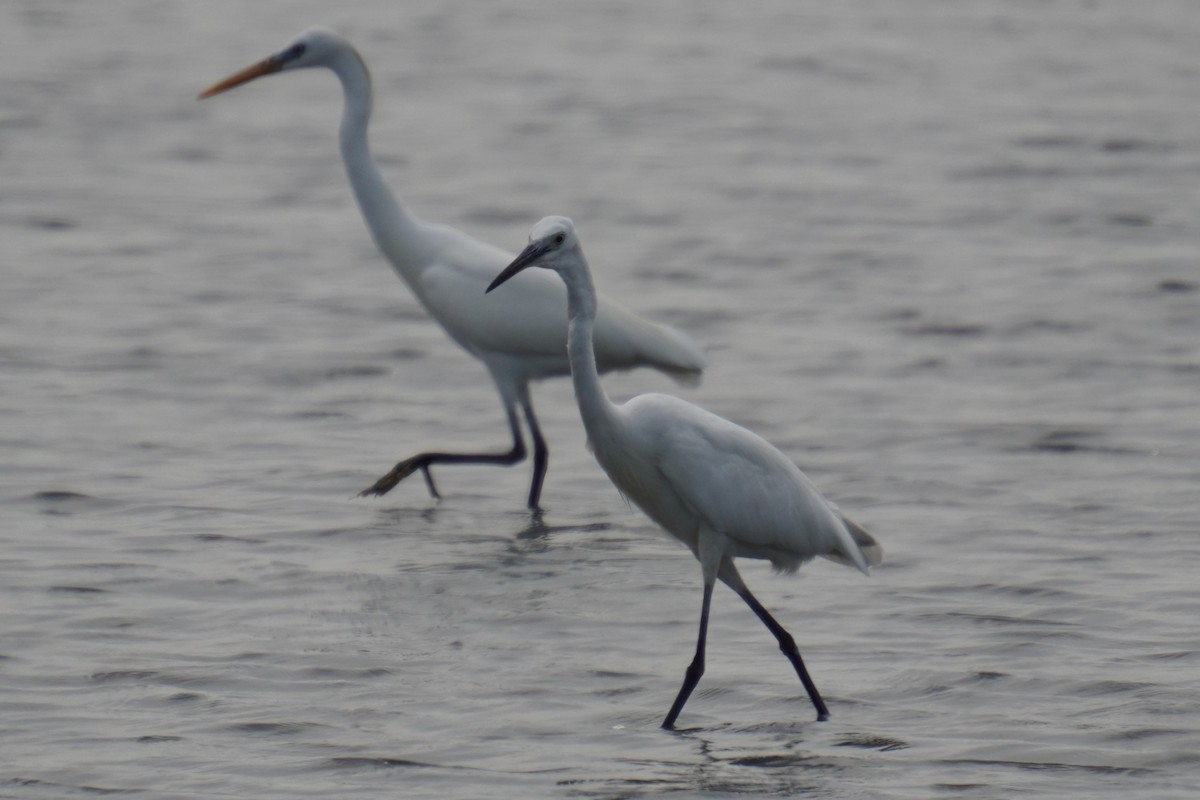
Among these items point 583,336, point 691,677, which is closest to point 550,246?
point 583,336

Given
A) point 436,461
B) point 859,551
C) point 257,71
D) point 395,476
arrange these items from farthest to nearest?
point 257,71
point 436,461
point 395,476
point 859,551

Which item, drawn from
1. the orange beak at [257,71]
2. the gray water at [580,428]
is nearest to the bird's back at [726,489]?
the gray water at [580,428]

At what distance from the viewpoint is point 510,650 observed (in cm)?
667

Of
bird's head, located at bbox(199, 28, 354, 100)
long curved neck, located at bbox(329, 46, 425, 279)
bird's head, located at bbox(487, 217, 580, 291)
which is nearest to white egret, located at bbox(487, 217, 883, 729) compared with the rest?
bird's head, located at bbox(487, 217, 580, 291)

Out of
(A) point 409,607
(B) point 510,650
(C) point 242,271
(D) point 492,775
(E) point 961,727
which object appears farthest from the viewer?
(C) point 242,271

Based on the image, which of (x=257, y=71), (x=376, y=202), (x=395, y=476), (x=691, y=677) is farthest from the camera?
(x=257, y=71)

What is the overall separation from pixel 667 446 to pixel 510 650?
0.96m

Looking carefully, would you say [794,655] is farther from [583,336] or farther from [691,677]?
[583,336]

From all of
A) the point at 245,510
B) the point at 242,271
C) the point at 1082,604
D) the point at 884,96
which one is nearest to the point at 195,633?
the point at 245,510

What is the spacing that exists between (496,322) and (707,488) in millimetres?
2482

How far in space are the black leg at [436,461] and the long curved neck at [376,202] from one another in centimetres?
77

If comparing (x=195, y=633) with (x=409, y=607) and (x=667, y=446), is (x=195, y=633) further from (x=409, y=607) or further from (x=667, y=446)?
(x=667, y=446)

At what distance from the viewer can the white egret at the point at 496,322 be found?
8.41 m

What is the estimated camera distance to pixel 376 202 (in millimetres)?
8828
